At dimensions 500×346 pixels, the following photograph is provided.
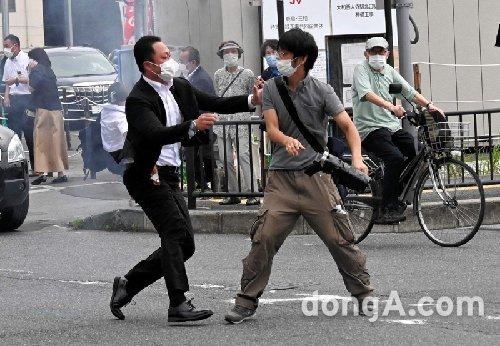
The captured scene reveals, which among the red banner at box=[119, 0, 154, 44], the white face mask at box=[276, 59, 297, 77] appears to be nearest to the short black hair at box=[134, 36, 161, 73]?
the white face mask at box=[276, 59, 297, 77]

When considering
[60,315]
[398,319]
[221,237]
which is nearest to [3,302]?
[60,315]

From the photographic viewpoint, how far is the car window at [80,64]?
29.7m

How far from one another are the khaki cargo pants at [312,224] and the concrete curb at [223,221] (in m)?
4.25

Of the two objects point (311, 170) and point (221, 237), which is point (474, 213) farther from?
point (311, 170)

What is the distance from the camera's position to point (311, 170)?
8.63 meters

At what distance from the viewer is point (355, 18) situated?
56.9 feet

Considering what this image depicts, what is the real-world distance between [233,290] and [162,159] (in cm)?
153

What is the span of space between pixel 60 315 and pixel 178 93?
1.55m

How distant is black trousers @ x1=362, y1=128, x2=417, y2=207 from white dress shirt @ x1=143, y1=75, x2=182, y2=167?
11.7 ft

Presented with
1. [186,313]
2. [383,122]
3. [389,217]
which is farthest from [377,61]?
[186,313]

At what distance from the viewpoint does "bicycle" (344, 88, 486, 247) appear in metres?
11.9

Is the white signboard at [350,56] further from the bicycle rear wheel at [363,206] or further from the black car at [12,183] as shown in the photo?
the bicycle rear wheel at [363,206]

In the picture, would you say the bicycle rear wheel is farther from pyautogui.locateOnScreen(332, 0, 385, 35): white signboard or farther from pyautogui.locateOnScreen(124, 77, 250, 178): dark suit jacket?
pyautogui.locateOnScreen(332, 0, 385, 35): white signboard

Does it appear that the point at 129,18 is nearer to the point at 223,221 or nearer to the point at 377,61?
the point at 223,221
